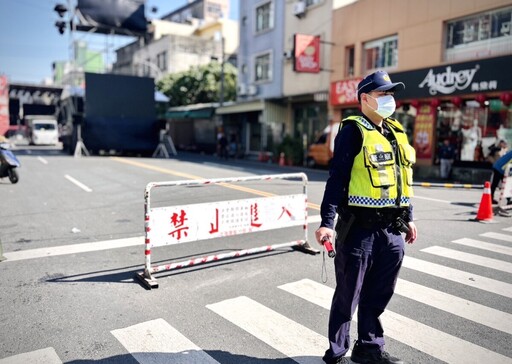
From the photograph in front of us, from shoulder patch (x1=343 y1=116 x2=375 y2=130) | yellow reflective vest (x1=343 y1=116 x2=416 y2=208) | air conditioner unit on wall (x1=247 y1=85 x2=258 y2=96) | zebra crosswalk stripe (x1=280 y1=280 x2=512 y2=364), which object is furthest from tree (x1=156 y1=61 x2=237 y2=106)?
yellow reflective vest (x1=343 y1=116 x2=416 y2=208)

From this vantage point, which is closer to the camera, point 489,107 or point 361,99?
point 361,99

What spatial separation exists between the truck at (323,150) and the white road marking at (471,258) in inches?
552

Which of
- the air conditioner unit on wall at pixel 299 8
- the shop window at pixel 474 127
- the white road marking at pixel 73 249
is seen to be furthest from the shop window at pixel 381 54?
the white road marking at pixel 73 249

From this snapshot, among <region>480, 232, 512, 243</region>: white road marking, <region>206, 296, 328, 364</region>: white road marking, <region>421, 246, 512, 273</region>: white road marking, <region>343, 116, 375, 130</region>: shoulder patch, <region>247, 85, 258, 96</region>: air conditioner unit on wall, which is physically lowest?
<region>206, 296, 328, 364</region>: white road marking

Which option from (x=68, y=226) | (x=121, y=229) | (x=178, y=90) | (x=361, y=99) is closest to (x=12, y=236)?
(x=68, y=226)

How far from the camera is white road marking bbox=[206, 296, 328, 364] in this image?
3484mm

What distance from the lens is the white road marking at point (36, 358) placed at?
329 centimetres

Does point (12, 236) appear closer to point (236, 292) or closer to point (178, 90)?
point (236, 292)

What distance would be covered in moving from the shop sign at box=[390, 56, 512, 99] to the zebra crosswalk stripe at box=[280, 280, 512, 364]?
47.6ft

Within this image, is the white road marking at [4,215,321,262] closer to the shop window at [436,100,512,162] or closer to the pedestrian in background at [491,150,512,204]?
the pedestrian in background at [491,150,512,204]

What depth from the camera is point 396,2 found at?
20.0 m

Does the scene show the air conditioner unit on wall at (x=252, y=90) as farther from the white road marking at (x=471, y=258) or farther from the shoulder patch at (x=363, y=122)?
the shoulder patch at (x=363, y=122)

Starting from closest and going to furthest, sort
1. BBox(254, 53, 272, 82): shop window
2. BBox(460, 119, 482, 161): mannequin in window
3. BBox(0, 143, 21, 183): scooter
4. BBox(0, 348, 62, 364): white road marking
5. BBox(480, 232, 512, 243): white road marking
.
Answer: BBox(0, 348, 62, 364): white road marking, BBox(480, 232, 512, 243): white road marking, BBox(0, 143, 21, 183): scooter, BBox(460, 119, 482, 161): mannequin in window, BBox(254, 53, 272, 82): shop window

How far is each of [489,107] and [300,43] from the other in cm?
1030
